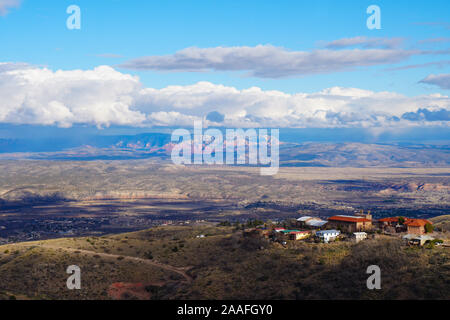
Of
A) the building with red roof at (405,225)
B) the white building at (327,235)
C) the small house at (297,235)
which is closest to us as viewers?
the white building at (327,235)

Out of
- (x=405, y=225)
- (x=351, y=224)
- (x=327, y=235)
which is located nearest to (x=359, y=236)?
(x=327, y=235)

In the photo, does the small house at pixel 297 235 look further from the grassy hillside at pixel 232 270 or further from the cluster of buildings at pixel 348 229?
the grassy hillside at pixel 232 270

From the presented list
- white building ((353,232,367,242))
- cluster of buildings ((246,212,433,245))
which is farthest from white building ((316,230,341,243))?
white building ((353,232,367,242))

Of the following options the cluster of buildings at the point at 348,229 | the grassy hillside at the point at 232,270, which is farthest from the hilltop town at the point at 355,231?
the grassy hillside at the point at 232,270

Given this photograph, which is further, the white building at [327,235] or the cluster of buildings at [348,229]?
the cluster of buildings at [348,229]

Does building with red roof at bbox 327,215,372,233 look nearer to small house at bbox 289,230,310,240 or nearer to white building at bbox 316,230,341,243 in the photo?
white building at bbox 316,230,341,243
